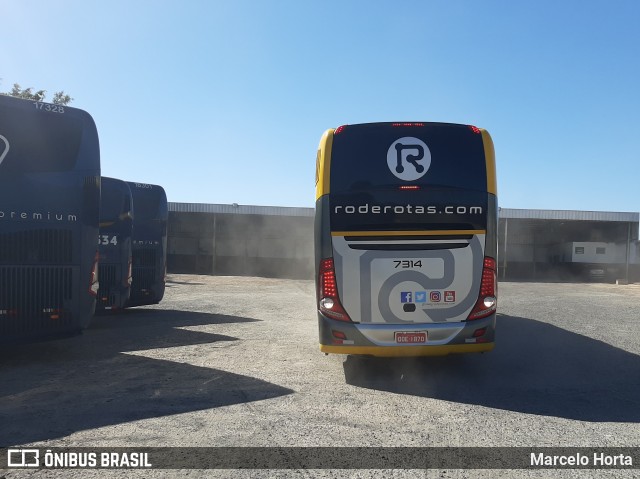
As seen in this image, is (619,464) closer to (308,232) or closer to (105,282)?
(105,282)

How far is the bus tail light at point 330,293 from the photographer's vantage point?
699cm

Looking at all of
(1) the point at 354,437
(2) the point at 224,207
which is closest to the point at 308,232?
(2) the point at 224,207

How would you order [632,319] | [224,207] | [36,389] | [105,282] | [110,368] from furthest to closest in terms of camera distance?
[224,207] → [632,319] → [105,282] → [110,368] → [36,389]

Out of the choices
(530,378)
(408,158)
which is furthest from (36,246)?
(530,378)

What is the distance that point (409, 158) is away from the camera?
7113mm

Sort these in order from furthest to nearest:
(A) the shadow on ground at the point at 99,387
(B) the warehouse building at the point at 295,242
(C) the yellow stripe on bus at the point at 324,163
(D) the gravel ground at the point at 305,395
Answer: (B) the warehouse building at the point at 295,242
(C) the yellow stripe on bus at the point at 324,163
(A) the shadow on ground at the point at 99,387
(D) the gravel ground at the point at 305,395

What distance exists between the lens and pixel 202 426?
5.10 meters

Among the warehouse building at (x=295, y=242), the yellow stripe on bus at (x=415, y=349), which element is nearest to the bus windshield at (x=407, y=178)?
the yellow stripe on bus at (x=415, y=349)

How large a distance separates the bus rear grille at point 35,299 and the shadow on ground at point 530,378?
4455 mm

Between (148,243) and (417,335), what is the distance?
10216mm

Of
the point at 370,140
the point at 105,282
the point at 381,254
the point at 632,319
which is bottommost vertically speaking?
the point at 632,319

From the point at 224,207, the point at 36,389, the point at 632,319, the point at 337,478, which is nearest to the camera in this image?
the point at 337,478

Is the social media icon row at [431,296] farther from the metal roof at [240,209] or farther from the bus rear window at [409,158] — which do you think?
the metal roof at [240,209]

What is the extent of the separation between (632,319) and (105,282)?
13.5 metres
